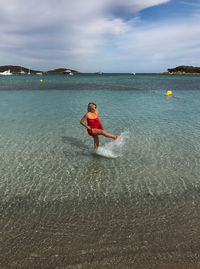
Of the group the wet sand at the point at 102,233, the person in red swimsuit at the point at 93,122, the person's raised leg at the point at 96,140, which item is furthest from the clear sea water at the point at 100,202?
the person in red swimsuit at the point at 93,122

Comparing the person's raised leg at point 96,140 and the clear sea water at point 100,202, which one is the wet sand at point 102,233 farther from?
the person's raised leg at point 96,140

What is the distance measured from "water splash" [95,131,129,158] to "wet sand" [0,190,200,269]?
3.36 m

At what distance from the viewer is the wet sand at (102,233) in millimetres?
3984

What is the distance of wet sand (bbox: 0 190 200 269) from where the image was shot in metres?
3.98

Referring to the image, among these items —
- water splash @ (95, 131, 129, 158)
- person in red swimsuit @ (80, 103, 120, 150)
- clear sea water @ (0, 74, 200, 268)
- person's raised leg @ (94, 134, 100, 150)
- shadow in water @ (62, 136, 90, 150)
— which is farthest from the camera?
shadow in water @ (62, 136, 90, 150)

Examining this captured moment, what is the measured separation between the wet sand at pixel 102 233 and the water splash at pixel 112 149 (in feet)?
11.0

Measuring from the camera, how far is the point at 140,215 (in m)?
5.21

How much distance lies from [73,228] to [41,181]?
261cm

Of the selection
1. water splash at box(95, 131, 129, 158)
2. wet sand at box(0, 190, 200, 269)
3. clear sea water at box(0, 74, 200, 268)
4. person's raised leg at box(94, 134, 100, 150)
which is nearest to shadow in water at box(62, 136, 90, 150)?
clear sea water at box(0, 74, 200, 268)

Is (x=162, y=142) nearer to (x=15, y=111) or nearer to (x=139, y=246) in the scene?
(x=139, y=246)

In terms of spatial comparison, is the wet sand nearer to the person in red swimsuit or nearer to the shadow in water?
the person in red swimsuit

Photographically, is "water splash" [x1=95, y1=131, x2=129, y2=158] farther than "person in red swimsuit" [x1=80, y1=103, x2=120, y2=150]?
Yes

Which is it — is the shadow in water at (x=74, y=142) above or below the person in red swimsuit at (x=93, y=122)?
below

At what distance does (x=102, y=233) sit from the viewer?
4633 mm
